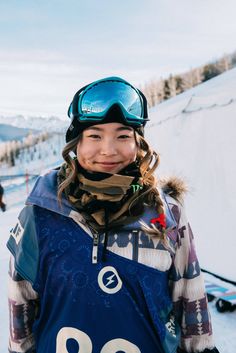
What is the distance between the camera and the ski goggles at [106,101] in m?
1.28

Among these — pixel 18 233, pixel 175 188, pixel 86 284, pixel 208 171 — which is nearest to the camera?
pixel 86 284

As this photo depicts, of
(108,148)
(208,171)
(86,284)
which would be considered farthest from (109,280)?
(208,171)

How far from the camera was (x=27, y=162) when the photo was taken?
85.4 meters

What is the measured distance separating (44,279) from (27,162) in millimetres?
87225

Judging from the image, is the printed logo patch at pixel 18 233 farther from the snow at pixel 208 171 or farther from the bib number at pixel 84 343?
the snow at pixel 208 171

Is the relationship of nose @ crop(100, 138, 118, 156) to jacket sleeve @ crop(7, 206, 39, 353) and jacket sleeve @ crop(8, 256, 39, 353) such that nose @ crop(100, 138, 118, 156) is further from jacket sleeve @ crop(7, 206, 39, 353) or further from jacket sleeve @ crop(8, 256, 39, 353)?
jacket sleeve @ crop(8, 256, 39, 353)

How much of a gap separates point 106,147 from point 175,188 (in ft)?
1.32

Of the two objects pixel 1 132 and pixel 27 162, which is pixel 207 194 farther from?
pixel 1 132

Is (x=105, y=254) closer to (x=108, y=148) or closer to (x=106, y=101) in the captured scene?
(x=108, y=148)

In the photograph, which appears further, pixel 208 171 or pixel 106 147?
pixel 208 171

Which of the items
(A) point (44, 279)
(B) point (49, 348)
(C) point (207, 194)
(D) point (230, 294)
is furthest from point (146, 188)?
(C) point (207, 194)

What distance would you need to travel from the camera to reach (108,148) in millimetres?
1225

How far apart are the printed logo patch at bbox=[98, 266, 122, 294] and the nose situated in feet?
1.33

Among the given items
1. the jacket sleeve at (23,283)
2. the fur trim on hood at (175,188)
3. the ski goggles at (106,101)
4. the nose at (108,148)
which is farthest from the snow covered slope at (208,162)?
the jacket sleeve at (23,283)
